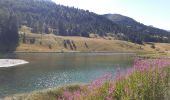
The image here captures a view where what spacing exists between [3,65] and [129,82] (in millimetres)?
81167

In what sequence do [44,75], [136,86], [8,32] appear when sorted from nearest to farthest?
[136,86] → [44,75] → [8,32]

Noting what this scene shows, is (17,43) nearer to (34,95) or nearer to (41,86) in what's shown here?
(41,86)

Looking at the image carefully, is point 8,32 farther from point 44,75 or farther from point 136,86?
point 136,86

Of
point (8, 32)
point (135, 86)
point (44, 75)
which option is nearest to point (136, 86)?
point (135, 86)

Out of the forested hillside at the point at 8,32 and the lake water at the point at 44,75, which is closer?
the lake water at the point at 44,75

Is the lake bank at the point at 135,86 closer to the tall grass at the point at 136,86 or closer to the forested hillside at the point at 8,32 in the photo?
the tall grass at the point at 136,86

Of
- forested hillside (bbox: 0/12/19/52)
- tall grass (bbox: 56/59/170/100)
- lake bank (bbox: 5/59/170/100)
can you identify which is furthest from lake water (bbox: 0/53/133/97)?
forested hillside (bbox: 0/12/19/52)

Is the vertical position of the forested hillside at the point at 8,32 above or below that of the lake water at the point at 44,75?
above

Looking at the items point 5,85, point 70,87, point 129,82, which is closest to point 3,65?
point 5,85

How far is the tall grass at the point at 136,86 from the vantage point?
1232 cm

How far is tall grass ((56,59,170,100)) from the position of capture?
12320 mm

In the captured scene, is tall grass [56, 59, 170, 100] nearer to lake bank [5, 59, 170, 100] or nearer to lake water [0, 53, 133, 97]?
lake bank [5, 59, 170, 100]

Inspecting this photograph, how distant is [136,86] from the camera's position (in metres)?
12.9

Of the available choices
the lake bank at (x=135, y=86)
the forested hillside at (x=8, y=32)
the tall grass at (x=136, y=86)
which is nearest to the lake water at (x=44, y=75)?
the lake bank at (x=135, y=86)
